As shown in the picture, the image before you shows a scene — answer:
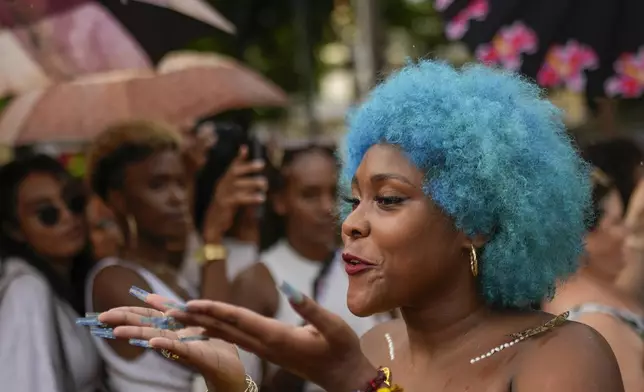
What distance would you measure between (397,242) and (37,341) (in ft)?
6.19

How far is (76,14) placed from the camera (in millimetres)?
5512

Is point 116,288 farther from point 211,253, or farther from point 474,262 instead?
point 474,262

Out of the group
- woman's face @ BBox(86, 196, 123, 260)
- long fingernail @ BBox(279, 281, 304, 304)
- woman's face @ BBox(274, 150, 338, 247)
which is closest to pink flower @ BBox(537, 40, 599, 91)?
woman's face @ BBox(274, 150, 338, 247)

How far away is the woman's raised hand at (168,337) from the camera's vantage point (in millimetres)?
2293

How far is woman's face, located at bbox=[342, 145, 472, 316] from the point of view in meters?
2.58

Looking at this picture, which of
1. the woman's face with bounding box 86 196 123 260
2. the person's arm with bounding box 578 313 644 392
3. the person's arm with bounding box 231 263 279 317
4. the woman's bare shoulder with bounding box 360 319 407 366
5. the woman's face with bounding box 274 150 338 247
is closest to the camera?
the woman's bare shoulder with bounding box 360 319 407 366

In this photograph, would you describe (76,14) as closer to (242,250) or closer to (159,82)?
(159,82)

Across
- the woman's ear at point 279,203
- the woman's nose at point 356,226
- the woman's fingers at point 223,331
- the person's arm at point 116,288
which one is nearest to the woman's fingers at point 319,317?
the woman's fingers at point 223,331

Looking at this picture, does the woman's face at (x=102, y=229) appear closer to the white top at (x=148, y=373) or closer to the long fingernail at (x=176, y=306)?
the white top at (x=148, y=373)

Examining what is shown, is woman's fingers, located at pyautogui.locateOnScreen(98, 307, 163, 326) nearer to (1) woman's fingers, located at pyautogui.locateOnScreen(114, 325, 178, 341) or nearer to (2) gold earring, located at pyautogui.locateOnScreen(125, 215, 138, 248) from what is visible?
(1) woman's fingers, located at pyautogui.locateOnScreen(114, 325, 178, 341)

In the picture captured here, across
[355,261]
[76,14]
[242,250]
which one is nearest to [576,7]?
[242,250]

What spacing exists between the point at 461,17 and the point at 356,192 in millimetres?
3305

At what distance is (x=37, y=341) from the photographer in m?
3.90

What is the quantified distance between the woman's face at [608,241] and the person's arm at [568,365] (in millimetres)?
1834
